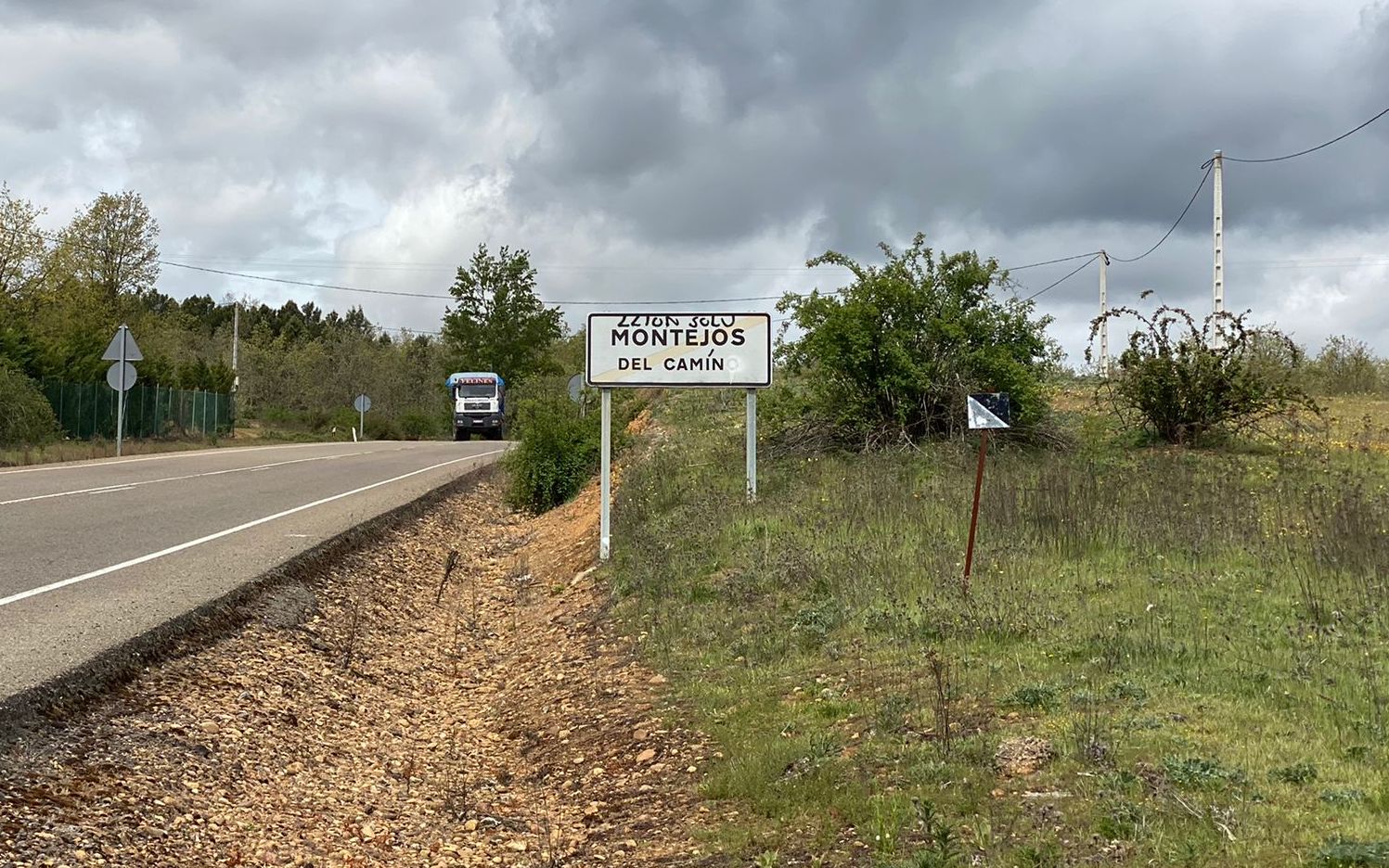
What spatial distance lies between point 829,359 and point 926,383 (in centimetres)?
151

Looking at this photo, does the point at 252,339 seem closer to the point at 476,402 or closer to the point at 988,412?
the point at 476,402

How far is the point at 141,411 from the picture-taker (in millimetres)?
35188

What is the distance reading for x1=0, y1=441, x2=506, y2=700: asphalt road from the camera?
764cm

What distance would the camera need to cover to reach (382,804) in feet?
19.7

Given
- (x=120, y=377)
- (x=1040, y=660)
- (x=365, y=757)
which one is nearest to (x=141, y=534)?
(x=365, y=757)

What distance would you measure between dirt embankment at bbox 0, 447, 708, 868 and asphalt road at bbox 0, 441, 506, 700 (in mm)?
669

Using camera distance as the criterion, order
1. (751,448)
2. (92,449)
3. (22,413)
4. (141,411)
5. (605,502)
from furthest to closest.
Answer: (141,411), (92,449), (22,413), (751,448), (605,502)

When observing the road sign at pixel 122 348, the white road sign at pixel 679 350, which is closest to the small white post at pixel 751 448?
the white road sign at pixel 679 350

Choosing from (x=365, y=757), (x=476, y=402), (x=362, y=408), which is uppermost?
(x=476, y=402)

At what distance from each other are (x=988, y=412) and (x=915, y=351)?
848cm

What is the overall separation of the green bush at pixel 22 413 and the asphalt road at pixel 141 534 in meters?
5.08

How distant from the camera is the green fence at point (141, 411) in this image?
31172 mm

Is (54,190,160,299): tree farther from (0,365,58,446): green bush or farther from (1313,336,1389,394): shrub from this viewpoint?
(1313,336,1389,394): shrub

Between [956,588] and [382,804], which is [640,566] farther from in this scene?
[382,804]
